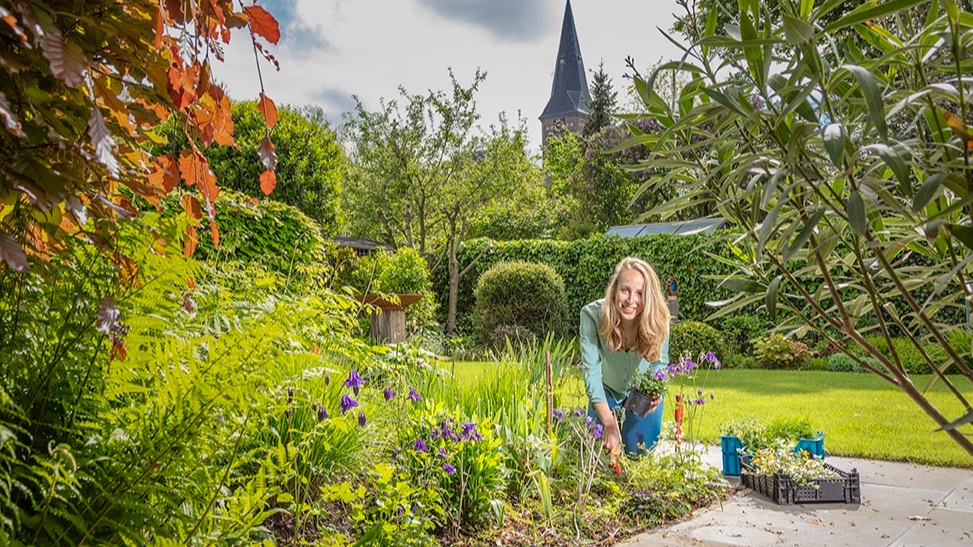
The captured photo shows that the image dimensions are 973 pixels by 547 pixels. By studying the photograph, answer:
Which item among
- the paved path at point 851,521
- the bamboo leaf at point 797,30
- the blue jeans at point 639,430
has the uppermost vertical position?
the bamboo leaf at point 797,30

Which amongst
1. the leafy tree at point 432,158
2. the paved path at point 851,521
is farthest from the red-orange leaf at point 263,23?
the leafy tree at point 432,158

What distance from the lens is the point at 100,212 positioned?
1.20 metres

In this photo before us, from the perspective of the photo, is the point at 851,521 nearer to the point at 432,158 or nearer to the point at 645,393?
the point at 645,393

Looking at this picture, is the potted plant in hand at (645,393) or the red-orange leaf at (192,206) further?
the potted plant in hand at (645,393)

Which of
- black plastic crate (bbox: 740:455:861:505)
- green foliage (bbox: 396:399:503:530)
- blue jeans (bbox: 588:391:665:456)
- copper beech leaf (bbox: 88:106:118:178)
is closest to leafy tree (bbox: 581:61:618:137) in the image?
blue jeans (bbox: 588:391:665:456)

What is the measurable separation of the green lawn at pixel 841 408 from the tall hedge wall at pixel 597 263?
214 centimetres

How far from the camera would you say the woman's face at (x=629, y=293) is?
4168 mm

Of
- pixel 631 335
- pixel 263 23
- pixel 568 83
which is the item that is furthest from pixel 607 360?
pixel 568 83

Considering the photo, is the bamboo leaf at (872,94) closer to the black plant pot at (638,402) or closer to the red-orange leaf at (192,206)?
the red-orange leaf at (192,206)

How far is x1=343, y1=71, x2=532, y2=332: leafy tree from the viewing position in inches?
629

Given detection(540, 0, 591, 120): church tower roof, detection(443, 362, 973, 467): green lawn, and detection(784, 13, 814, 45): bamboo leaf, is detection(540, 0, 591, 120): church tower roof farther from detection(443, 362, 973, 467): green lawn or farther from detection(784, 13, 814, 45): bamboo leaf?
detection(784, 13, 814, 45): bamboo leaf

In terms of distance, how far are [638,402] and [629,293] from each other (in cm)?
63

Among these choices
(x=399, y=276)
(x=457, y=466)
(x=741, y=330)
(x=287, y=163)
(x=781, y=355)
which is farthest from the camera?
(x=399, y=276)

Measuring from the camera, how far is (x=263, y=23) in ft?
4.06
